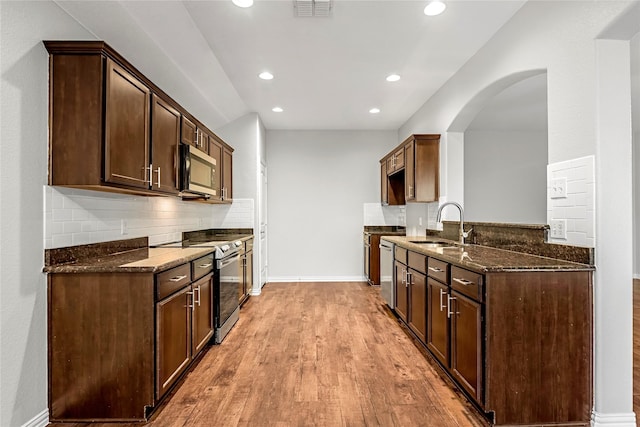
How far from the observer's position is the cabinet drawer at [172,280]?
2.13 metres

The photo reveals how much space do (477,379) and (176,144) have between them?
9.42 feet

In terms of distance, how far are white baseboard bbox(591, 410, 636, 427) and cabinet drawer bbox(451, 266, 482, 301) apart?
Answer: 865 millimetres

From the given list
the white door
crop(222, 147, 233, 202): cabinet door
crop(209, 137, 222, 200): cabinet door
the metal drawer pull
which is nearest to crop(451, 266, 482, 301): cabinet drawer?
the metal drawer pull

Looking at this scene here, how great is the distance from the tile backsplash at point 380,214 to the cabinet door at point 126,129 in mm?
4402

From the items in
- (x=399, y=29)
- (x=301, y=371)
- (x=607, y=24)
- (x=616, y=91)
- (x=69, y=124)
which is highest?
(x=399, y=29)

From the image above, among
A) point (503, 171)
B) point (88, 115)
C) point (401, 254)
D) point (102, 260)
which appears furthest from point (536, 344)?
point (503, 171)

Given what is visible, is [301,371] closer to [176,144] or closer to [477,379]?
[477,379]

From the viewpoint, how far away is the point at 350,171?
21.1 ft

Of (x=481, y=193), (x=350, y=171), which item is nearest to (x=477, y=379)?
(x=350, y=171)

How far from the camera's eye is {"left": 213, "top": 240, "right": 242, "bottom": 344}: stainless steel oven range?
3.24 m

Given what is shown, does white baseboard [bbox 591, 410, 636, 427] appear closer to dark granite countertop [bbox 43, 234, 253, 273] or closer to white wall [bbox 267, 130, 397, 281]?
dark granite countertop [bbox 43, 234, 253, 273]

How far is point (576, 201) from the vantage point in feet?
6.84

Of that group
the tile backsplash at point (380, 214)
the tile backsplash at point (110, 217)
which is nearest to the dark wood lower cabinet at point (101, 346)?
the tile backsplash at point (110, 217)

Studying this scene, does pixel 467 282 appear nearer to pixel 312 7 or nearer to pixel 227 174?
pixel 312 7
